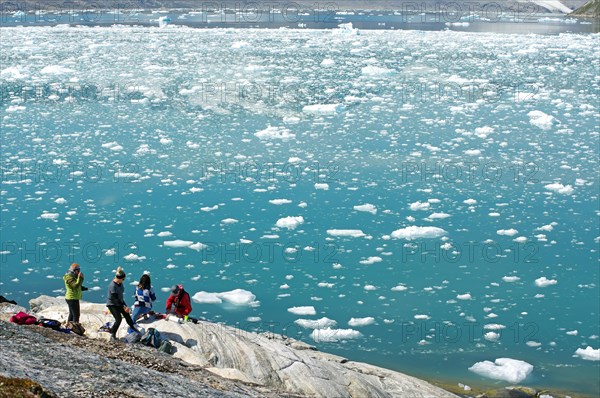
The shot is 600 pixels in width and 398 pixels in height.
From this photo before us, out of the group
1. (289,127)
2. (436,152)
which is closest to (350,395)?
(436,152)

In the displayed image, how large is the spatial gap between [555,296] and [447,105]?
21.2 meters

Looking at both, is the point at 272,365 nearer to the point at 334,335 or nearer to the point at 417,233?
the point at 334,335

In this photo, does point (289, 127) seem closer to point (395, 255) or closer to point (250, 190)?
point (250, 190)

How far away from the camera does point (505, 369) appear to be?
1576 centimetres

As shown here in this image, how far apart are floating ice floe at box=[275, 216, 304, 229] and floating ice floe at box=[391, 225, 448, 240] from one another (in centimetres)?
290

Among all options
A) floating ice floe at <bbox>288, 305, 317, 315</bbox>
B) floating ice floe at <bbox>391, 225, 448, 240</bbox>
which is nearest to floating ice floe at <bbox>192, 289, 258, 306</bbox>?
floating ice floe at <bbox>288, 305, 317, 315</bbox>

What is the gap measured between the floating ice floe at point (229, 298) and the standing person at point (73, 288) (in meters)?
4.96

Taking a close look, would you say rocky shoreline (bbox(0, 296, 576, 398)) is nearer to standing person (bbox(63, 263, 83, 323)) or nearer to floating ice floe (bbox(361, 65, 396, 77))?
standing person (bbox(63, 263, 83, 323))

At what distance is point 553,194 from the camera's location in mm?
25516

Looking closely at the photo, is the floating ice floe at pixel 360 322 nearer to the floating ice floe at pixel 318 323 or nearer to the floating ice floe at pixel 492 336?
the floating ice floe at pixel 318 323

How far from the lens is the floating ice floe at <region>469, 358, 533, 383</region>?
15594 mm

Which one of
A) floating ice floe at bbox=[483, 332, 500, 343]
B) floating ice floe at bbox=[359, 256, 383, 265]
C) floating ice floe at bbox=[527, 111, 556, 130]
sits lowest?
floating ice floe at bbox=[483, 332, 500, 343]

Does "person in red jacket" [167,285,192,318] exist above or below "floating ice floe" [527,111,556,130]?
below

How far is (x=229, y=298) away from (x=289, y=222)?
4.97m
